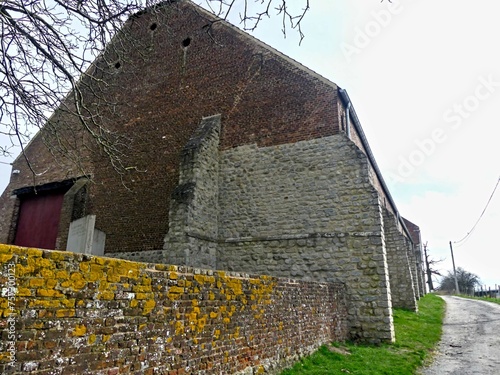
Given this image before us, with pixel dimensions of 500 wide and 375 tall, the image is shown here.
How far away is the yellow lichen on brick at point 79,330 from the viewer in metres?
2.84

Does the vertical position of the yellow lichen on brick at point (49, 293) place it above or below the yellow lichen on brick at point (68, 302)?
above

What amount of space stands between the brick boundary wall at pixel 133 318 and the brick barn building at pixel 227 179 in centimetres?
428

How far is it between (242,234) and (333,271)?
3.09 metres

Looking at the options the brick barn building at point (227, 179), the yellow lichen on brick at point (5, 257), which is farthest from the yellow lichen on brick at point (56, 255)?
the brick barn building at point (227, 179)

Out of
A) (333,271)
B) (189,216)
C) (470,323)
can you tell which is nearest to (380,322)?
(333,271)

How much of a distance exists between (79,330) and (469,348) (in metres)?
9.98

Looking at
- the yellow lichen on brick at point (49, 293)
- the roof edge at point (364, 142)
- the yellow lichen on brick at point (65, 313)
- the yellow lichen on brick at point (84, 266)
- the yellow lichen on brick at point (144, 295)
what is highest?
the roof edge at point (364, 142)

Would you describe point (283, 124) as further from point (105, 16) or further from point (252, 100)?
point (105, 16)

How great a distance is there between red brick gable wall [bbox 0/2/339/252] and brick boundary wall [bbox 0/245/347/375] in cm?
694

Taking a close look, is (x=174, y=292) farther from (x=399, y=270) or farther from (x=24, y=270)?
(x=399, y=270)

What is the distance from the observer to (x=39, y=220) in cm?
1516

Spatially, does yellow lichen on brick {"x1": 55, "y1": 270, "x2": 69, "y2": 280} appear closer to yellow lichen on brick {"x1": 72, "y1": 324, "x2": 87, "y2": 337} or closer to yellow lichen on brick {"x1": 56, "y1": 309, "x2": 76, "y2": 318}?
yellow lichen on brick {"x1": 56, "y1": 309, "x2": 76, "y2": 318}

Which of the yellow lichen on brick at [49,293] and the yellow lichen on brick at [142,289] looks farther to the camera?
the yellow lichen on brick at [142,289]

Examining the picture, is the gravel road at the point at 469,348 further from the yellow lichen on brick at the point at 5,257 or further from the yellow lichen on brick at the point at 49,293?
the yellow lichen on brick at the point at 5,257
